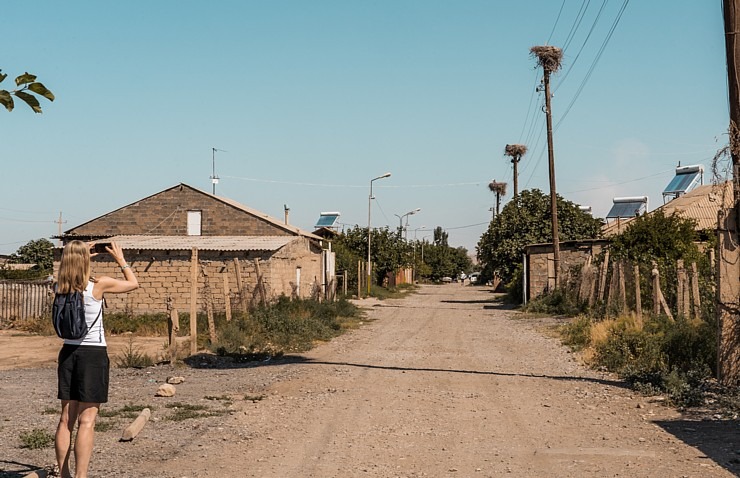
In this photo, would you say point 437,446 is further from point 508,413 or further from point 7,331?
point 7,331

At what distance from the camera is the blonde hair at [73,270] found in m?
5.60

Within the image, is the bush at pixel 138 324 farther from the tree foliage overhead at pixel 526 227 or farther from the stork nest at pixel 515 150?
the stork nest at pixel 515 150

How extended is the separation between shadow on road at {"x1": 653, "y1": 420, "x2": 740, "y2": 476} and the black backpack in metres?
5.19

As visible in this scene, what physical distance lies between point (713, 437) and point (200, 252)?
2014cm

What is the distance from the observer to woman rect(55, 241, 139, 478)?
5.53 meters

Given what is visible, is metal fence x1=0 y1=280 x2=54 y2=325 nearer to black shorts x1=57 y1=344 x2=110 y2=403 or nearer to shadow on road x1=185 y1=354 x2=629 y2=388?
shadow on road x1=185 y1=354 x2=629 y2=388

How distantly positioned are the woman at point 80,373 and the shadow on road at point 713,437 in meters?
5.01

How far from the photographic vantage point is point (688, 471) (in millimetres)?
6258

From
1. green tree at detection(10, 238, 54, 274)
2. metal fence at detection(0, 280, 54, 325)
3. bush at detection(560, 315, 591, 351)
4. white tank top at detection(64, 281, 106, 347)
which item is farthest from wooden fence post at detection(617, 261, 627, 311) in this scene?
green tree at detection(10, 238, 54, 274)

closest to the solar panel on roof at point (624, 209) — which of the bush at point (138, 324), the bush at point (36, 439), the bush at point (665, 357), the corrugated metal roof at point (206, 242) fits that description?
the corrugated metal roof at point (206, 242)

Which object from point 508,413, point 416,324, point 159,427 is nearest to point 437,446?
point 508,413

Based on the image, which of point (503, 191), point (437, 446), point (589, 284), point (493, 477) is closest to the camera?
point (493, 477)

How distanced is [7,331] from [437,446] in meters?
20.3

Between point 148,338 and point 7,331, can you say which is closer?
point 148,338
